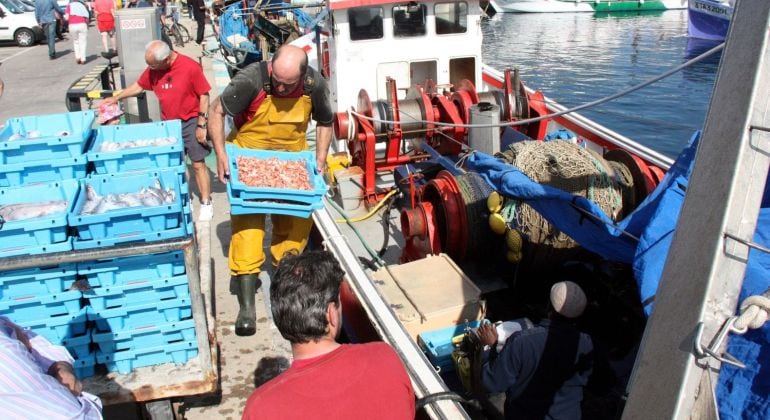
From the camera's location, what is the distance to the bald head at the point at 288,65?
427 centimetres

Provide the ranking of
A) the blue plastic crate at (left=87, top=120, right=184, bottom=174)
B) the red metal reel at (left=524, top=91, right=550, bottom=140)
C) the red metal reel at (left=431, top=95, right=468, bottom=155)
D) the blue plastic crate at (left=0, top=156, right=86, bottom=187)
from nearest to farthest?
the blue plastic crate at (left=0, top=156, right=86, bottom=187) < the blue plastic crate at (left=87, top=120, right=184, bottom=174) < the red metal reel at (left=431, top=95, right=468, bottom=155) < the red metal reel at (left=524, top=91, right=550, bottom=140)

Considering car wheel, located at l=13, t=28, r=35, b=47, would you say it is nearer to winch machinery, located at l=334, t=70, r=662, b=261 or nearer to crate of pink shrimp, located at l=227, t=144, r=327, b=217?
winch machinery, located at l=334, t=70, r=662, b=261

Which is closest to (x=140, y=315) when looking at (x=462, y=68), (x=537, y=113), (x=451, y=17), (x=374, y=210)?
(x=374, y=210)

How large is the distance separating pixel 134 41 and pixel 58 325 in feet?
21.6

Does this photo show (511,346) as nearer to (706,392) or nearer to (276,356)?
(706,392)

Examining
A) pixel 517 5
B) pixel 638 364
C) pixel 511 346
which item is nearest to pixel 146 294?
pixel 511 346

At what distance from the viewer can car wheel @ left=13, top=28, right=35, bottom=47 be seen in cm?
2122

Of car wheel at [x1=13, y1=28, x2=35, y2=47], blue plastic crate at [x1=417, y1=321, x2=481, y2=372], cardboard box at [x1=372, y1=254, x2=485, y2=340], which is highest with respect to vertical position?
car wheel at [x1=13, y1=28, x2=35, y2=47]

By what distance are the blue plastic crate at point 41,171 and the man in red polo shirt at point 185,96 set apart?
2532mm

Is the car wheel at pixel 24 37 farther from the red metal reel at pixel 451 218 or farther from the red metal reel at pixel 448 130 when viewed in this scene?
the red metal reel at pixel 451 218

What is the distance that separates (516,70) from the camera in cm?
752

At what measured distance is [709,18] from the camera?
29094mm

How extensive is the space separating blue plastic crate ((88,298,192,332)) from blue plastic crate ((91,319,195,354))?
1.1 inches

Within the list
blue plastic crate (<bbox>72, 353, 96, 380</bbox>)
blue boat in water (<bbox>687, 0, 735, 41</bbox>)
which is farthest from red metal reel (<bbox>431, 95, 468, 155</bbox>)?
blue boat in water (<bbox>687, 0, 735, 41</bbox>)
